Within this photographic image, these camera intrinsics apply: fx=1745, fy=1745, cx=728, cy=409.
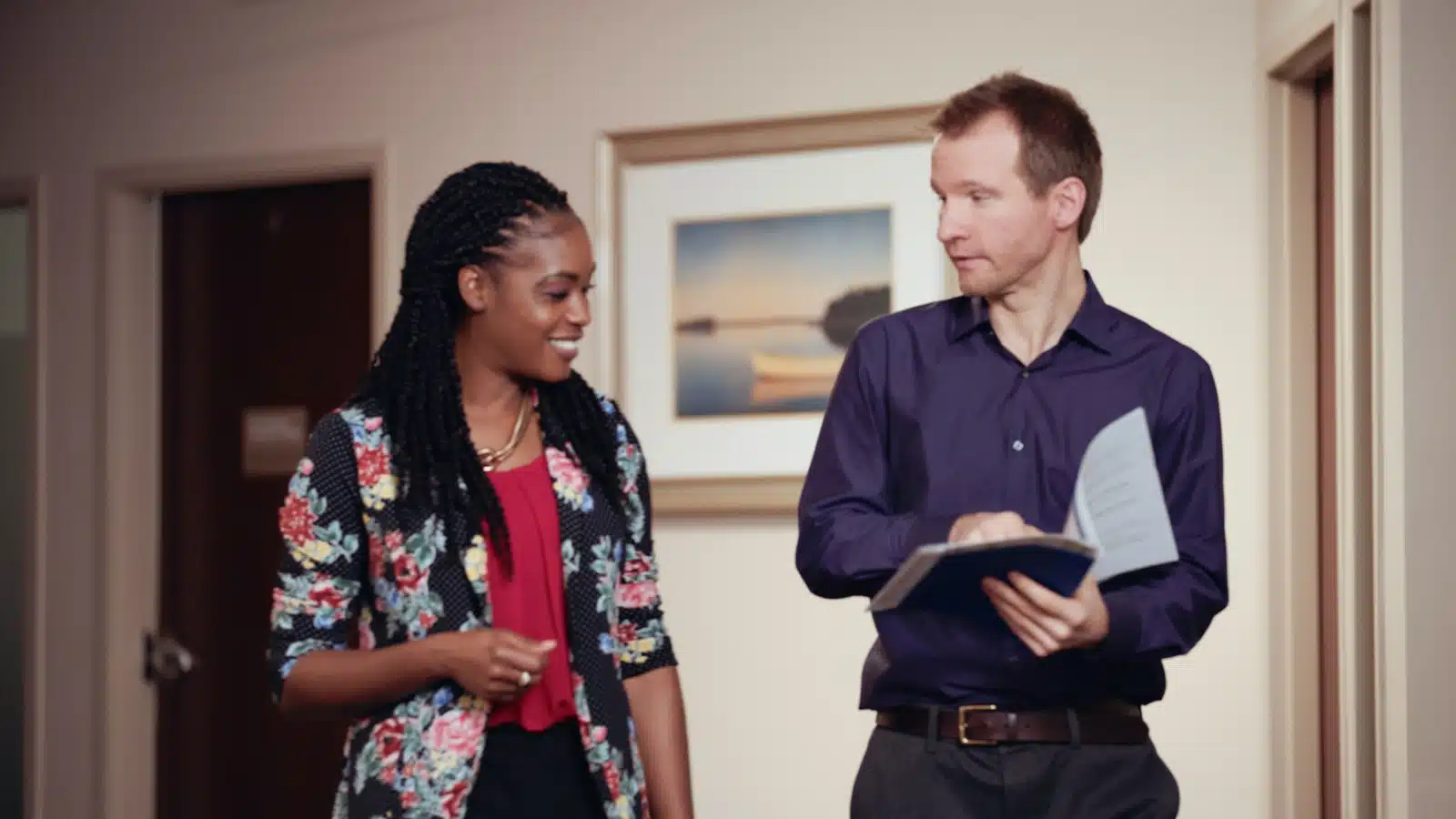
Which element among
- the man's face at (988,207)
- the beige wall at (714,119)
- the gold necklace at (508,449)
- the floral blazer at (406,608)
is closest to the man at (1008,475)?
the man's face at (988,207)

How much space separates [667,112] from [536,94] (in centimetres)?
34

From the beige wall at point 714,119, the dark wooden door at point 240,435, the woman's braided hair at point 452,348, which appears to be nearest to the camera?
the woman's braided hair at point 452,348

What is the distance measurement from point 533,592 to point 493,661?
156mm

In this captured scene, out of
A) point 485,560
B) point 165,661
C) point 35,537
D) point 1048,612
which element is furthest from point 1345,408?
point 35,537

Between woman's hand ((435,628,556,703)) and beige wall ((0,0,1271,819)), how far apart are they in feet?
6.18

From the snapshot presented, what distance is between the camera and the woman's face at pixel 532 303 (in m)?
2.09

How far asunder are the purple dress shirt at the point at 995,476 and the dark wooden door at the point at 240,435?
263 cm

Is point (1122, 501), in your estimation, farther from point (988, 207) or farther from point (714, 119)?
point (714, 119)

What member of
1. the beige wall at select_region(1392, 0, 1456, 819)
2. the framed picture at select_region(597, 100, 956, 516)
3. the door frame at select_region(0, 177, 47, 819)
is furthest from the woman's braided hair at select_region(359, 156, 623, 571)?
the door frame at select_region(0, 177, 47, 819)

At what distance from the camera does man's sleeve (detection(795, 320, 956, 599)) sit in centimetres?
185

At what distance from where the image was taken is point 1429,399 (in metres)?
2.60

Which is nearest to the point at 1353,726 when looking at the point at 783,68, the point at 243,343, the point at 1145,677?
the point at 1145,677

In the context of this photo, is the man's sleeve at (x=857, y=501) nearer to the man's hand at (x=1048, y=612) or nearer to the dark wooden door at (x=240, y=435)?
the man's hand at (x=1048, y=612)

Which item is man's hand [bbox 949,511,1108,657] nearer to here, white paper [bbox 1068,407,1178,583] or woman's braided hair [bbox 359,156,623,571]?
white paper [bbox 1068,407,1178,583]
